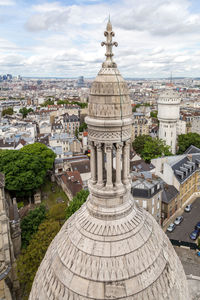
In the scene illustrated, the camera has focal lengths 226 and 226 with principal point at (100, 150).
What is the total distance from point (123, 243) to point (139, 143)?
62.4m

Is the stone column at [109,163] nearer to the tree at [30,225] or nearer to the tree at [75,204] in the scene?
the tree at [75,204]

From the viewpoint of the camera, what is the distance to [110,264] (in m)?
7.69

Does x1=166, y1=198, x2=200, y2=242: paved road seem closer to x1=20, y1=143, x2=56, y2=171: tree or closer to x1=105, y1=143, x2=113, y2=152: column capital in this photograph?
x1=20, y1=143, x2=56, y2=171: tree

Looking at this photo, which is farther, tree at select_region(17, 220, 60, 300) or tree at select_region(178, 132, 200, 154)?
tree at select_region(178, 132, 200, 154)

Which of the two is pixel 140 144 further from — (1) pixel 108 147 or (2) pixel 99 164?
(1) pixel 108 147

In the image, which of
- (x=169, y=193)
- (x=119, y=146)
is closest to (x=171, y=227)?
(x=169, y=193)

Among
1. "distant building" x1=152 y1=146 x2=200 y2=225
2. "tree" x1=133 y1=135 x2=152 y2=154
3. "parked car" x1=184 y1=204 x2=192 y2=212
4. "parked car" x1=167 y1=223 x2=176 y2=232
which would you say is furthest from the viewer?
"tree" x1=133 y1=135 x2=152 y2=154

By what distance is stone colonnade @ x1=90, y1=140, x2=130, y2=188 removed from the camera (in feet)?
26.9

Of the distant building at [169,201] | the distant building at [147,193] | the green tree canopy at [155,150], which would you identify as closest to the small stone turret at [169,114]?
the green tree canopy at [155,150]

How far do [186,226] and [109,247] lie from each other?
33.3m

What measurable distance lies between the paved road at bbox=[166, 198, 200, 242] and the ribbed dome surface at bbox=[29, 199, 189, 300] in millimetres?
27907

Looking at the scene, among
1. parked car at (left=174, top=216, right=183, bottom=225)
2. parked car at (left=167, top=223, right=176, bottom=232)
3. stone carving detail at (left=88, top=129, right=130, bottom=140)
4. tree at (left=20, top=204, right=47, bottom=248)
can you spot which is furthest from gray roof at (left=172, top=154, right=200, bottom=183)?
stone carving detail at (left=88, top=129, right=130, bottom=140)

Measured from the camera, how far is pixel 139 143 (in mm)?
69188

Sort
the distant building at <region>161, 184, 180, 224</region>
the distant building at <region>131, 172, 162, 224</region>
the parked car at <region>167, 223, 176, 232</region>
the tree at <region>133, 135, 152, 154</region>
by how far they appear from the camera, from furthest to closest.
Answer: the tree at <region>133, 135, 152, 154</region>
the distant building at <region>161, 184, 180, 224</region>
the parked car at <region>167, 223, 176, 232</region>
the distant building at <region>131, 172, 162, 224</region>
